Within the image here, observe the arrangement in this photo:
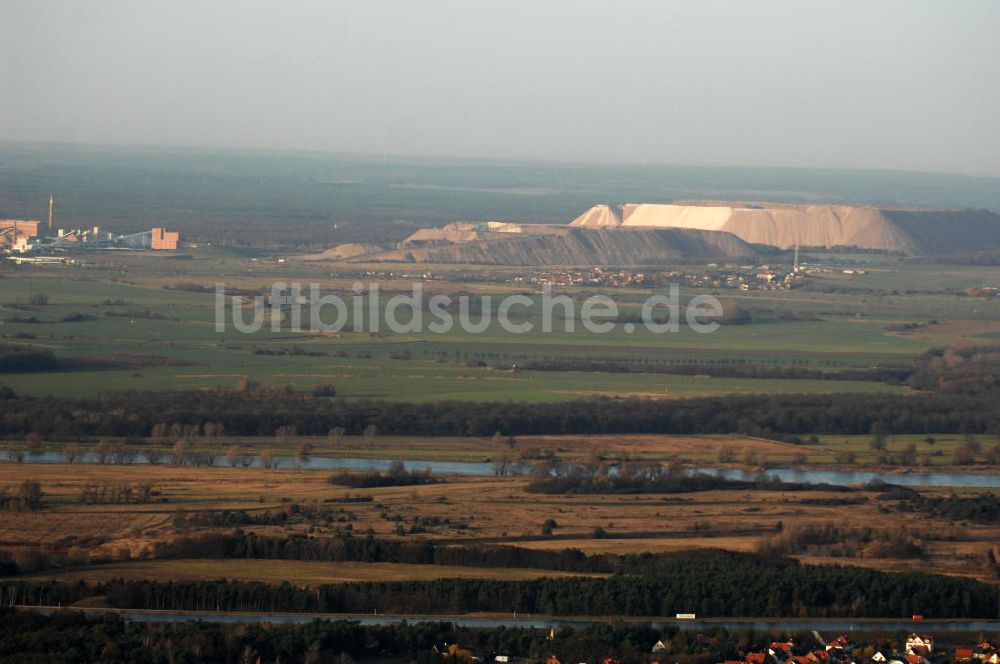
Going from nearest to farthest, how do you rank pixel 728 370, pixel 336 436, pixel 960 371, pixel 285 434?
pixel 336 436
pixel 285 434
pixel 728 370
pixel 960 371

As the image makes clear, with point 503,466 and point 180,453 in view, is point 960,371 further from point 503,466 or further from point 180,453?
point 180,453

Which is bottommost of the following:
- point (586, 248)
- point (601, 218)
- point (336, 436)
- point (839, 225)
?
point (336, 436)

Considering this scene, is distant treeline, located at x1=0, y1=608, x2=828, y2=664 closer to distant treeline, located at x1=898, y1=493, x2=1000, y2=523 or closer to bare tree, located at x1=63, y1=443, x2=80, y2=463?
distant treeline, located at x1=898, y1=493, x2=1000, y2=523

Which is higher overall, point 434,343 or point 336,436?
point 434,343

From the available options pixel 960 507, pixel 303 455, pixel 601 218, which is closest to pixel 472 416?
pixel 303 455

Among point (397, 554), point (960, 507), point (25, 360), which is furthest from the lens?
point (25, 360)

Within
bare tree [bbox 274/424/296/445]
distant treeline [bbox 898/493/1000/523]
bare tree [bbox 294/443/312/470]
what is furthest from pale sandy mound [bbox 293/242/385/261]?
distant treeline [bbox 898/493/1000/523]

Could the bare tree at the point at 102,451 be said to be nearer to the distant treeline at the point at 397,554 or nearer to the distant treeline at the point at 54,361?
the distant treeline at the point at 397,554

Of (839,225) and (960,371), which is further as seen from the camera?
(839,225)
